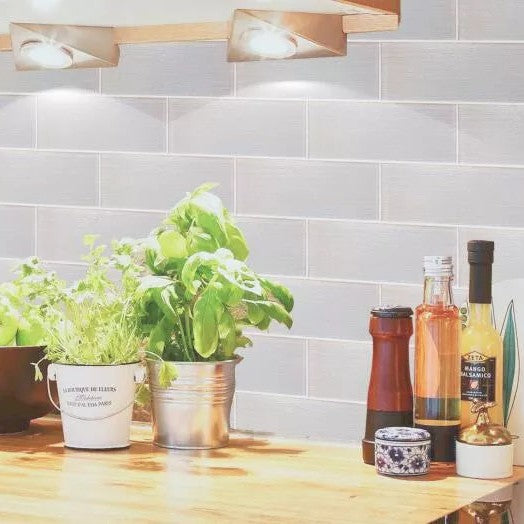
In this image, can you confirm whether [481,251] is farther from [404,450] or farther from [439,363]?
[404,450]

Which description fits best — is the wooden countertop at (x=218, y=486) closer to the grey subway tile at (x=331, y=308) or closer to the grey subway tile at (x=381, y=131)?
the grey subway tile at (x=331, y=308)

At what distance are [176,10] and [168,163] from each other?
0.83m

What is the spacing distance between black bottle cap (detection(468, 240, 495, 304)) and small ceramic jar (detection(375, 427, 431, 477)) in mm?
207

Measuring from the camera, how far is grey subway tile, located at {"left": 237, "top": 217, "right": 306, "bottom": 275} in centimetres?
278

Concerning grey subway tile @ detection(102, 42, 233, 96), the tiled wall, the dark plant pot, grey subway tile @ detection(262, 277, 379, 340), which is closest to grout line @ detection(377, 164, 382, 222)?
the tiled wall

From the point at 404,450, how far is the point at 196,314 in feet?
1.24

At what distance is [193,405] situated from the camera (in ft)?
6.45

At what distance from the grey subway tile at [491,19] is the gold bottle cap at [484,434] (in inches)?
39.6

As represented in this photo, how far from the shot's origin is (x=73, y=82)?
3014 mm

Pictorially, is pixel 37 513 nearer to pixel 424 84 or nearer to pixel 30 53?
pixel 30 53

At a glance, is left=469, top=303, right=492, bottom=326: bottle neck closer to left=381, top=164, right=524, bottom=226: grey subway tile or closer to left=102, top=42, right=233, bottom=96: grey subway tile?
left=381, top=164, right=524, bottom=226: grey subway tile

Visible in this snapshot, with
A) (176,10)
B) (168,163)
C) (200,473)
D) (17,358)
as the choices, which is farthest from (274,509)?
(168,163)

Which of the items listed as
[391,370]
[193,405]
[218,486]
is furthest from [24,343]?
[391,370]

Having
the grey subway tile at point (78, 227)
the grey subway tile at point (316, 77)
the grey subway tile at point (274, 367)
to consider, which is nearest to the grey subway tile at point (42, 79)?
the grey subway tile at point (78, 227)
